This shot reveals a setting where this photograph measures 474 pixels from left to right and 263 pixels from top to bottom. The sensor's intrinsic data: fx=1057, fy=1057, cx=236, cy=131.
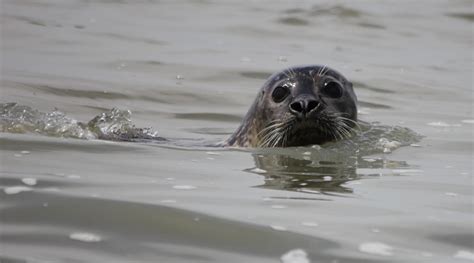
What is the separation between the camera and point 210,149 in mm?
6109

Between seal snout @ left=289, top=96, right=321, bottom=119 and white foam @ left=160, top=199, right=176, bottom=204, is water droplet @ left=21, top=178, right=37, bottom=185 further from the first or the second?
seal snout @ left=289, top=96, right=321, bottom=119

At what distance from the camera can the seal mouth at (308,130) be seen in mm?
6020

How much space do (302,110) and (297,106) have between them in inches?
1.8

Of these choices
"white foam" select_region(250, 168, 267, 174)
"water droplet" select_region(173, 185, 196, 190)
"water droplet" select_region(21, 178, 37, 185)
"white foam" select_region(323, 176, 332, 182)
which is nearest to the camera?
"water droplet" select_region(21, 178, 37, 185)

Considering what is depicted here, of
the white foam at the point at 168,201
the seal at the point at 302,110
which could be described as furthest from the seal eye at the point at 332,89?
the white foam at the point at 168,201

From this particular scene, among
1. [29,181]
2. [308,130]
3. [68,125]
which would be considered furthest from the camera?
[68,125]

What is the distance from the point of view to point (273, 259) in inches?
138

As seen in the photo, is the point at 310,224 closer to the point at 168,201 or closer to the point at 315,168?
the point at 168,201

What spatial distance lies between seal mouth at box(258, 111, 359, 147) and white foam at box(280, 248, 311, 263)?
245 cm

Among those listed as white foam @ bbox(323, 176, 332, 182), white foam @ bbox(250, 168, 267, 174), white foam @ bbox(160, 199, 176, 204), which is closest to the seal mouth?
white foam @ bbox(250, 168, 267, 174)

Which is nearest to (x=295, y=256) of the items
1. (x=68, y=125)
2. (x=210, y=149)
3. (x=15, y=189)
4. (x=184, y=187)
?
(x=184, y=187)

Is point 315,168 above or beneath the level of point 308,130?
beneath

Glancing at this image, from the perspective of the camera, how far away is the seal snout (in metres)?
5.94

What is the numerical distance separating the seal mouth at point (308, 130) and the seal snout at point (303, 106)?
3 cm
